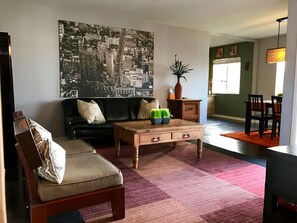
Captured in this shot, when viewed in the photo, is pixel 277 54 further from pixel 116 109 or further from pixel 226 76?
pixel 226 76

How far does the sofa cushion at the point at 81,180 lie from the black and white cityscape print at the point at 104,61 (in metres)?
2.92

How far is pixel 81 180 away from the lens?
5.98 ft

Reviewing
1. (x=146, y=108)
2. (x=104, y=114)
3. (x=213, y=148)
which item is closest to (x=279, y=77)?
(x=213, y=148)

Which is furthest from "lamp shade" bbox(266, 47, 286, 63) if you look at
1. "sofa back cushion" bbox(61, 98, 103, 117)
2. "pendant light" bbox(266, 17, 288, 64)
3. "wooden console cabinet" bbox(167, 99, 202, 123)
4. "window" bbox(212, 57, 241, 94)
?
"sofa back cushion" bbox(61, 98, 103, 117)

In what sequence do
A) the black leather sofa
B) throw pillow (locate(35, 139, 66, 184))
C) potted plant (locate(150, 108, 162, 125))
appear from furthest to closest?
the black leather sofa, potted plant (locate(150, 108, 162, 125)), throw pillow (locate(35, 139, 66, 184))

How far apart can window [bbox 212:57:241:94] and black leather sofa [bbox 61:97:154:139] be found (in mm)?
4124

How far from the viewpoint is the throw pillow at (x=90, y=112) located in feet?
14.0

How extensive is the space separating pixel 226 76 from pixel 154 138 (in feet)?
19.8

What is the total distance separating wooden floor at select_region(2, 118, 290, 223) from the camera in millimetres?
2174

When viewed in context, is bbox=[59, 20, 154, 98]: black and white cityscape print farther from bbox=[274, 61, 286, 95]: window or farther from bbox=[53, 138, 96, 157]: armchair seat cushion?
bbox=[274, 61, 286, 95]: window

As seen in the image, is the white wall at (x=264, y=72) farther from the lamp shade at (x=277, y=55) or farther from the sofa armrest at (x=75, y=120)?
the sofa armrest at (x=75, y=120)

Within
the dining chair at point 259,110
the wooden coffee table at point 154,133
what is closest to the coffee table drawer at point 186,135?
the wooden coffee table at point 154,133

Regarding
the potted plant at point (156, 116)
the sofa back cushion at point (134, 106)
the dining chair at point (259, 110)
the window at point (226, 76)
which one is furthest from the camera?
the window at point (226, 76)

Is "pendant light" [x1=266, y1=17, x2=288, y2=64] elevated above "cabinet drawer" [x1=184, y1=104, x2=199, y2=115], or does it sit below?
above
